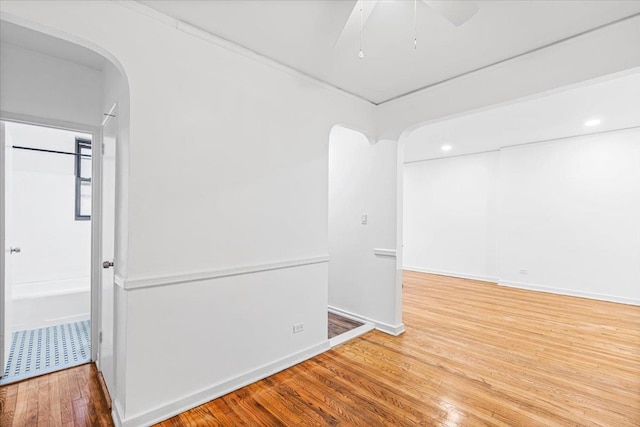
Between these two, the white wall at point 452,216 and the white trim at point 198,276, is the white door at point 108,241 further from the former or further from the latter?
the white wall at point 452,216

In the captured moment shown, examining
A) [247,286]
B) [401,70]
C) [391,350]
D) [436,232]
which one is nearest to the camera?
[247,286]

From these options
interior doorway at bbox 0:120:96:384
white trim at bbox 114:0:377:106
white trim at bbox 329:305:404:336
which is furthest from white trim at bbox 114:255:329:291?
interior doorway at bbox 0:120:96:384

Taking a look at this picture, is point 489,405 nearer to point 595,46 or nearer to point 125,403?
point 125,403

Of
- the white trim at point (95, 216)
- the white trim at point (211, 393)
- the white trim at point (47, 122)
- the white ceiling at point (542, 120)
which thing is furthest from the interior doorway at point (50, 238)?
the white ceiling at point (542, 120)

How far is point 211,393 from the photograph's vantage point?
2090 millimetres

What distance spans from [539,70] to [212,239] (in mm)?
2850

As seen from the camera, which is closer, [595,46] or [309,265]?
[595,46]

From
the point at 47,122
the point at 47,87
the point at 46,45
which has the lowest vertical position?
the point at 47,122

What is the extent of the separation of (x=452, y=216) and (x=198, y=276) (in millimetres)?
6041

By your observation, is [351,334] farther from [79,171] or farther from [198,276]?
[79,171]

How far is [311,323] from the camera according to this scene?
9.20 ft

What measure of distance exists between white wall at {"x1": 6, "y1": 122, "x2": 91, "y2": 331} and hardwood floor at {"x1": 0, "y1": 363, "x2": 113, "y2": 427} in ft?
5.23

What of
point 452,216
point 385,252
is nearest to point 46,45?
point 385,252

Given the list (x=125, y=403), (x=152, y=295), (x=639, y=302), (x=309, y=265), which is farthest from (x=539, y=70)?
(x=639, y=302)
